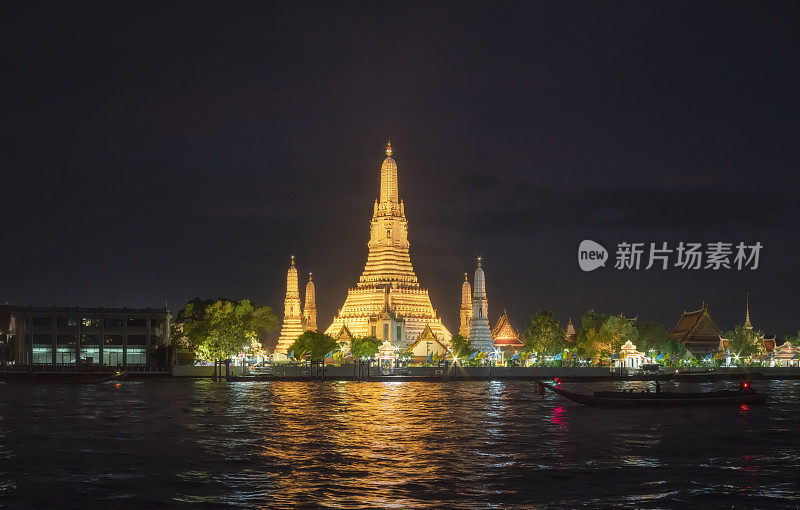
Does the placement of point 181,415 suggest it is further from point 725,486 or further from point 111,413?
point 725,486

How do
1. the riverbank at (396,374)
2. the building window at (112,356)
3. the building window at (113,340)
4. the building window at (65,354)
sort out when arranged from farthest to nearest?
1. the building window at (113,340)
2. the building window at (112,356)
3. the building window at (65,354)
4. the riverbank at (396,374)

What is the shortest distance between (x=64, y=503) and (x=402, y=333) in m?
118

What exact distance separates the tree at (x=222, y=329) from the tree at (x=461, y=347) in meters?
27.8

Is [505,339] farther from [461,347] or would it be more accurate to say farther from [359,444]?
[359,444]

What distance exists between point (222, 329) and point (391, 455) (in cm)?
8003

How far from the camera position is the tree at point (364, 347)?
447 feet

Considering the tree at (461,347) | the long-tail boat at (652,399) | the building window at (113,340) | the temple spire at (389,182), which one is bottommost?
the long-tail boat at (652,399)

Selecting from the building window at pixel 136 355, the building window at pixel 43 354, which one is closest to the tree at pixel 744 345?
the building window at pixel 136 355

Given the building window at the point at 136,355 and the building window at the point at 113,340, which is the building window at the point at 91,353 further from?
the building window at the point at 136,355

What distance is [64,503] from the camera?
33219mm

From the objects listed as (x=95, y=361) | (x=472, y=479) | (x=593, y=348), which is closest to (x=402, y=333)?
(x=593, y=348)

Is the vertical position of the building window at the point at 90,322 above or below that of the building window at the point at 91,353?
above

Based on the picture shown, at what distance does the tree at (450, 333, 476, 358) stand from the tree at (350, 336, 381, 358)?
1060 cm

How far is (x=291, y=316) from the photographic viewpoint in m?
164
